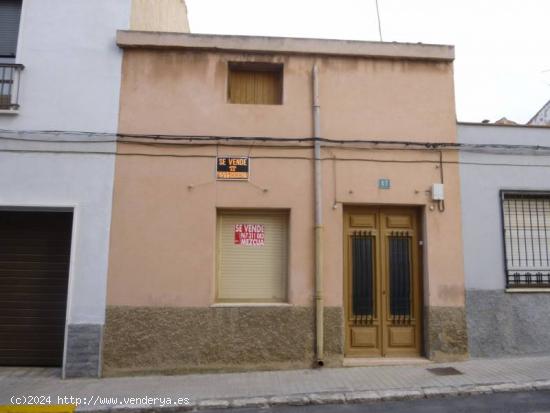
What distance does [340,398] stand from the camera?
220 inches

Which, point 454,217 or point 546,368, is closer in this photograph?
point 546,368

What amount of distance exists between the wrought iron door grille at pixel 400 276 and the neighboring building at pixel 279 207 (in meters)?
0.02

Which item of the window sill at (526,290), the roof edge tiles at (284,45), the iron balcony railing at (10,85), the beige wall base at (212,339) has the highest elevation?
the roof edge tiles at (284,45)

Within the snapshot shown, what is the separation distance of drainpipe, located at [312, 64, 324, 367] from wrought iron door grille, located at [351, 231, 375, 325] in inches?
27.1

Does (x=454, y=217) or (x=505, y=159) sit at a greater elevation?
(x=505, y=159)

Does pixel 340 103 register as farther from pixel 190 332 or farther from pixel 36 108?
pixel 36 108

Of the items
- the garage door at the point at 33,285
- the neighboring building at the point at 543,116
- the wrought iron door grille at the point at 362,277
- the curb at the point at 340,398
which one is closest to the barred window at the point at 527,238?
the curb at the point at 340,398

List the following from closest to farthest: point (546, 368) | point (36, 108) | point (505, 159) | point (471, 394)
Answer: point (471, 394) → point (546, 368) → point (36, 108) → point (505, 159)

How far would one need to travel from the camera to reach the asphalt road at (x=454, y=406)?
524cm

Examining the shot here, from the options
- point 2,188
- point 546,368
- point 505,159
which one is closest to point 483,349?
point 546,368

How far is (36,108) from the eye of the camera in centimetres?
715

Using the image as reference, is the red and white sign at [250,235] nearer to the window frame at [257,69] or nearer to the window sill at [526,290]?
the window frame at [257,69]

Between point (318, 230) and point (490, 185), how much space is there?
3.13 metres

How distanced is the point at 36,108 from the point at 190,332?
14.3 ft
